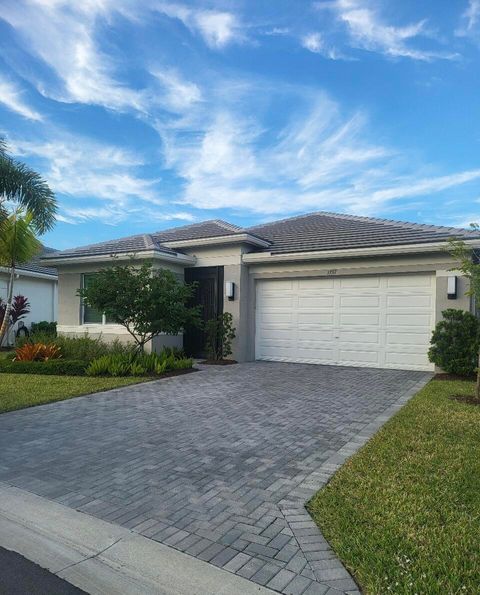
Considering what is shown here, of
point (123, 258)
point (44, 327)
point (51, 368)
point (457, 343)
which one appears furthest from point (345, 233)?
point (44, 327)

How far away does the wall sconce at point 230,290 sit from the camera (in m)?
13.5

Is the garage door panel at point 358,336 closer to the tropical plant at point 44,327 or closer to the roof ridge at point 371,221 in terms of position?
Answer: the roof ridge at point 371,221

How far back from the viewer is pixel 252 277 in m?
14.0

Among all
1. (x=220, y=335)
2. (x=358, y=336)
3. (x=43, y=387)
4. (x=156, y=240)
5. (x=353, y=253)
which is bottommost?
(x=43, y=387)

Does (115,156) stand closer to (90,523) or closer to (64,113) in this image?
(64,113)

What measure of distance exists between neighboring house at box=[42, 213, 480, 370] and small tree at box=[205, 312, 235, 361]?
240 millimetres

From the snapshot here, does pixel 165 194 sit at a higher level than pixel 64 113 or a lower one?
lower

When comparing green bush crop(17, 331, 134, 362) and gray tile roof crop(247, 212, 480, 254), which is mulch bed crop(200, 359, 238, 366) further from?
gray tile roof crop(247, 212, 480, 254)

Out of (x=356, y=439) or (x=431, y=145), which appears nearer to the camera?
(x=356, y=439)

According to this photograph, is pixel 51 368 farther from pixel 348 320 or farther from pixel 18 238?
pixel 348 320

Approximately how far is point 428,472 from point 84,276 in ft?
44.2

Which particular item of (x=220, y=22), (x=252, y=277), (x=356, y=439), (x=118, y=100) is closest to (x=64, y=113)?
(x=118, y=100)

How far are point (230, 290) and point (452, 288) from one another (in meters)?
6.18

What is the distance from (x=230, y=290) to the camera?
44.3 feet
